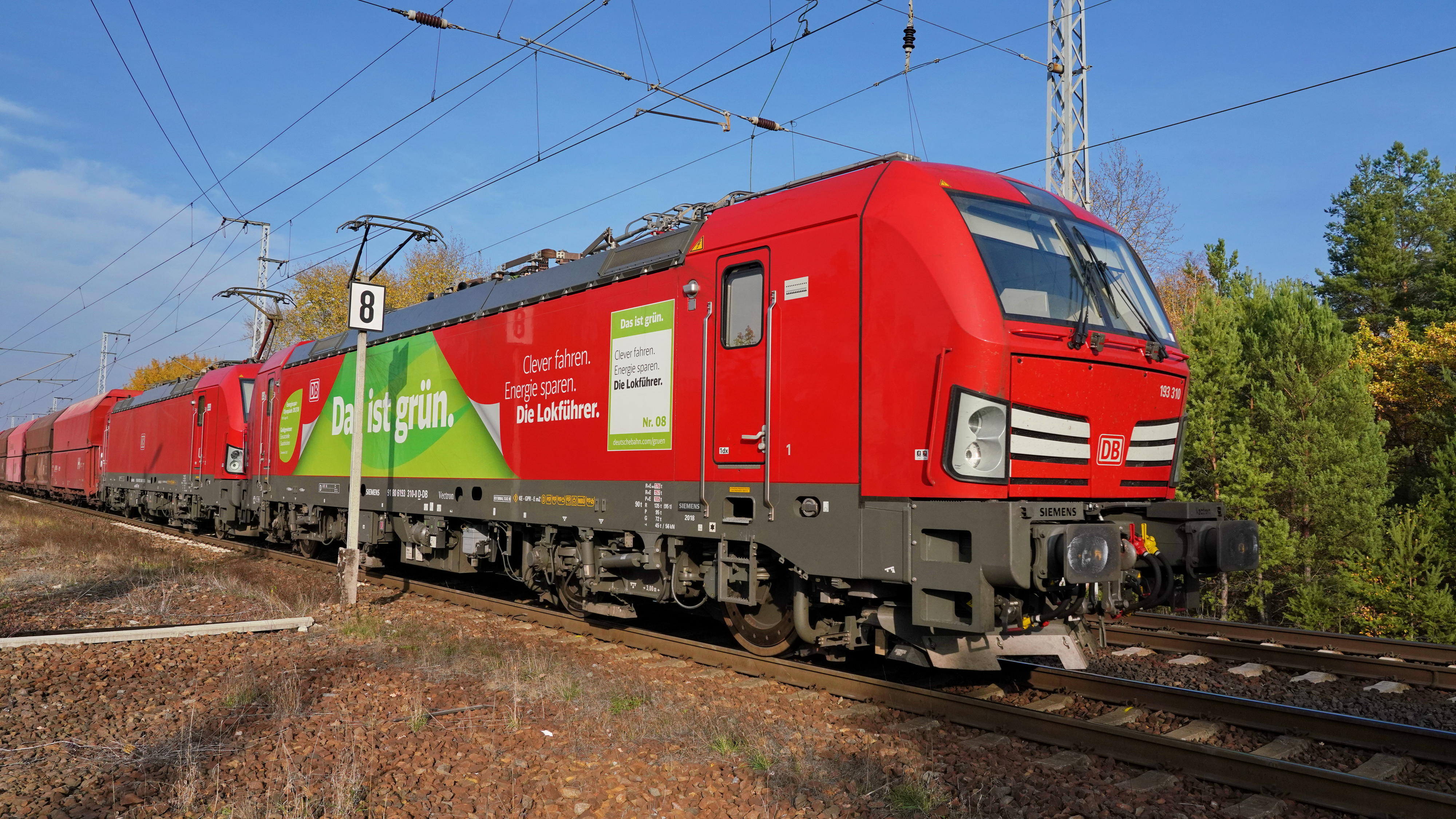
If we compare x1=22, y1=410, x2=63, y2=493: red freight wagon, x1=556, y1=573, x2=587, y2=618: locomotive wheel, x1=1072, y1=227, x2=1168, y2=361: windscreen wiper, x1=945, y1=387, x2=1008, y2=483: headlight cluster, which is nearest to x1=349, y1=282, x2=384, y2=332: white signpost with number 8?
x1=556, y1=573, x2=587, y2=618: locomotive wheel

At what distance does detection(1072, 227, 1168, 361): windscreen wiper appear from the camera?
22.0 ft

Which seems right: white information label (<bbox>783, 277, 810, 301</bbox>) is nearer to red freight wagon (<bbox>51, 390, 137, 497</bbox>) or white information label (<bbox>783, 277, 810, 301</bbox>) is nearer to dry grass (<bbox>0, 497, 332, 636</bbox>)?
dry grass (<bbox>0, 497, 332, 636</bbox>)

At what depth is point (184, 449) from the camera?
21406mm

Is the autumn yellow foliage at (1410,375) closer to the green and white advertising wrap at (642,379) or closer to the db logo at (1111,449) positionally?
the db logo at (1111,449)

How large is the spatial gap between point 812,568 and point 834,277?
2085mm

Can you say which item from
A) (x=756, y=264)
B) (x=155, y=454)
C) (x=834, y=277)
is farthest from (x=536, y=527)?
(x=155, y=454)

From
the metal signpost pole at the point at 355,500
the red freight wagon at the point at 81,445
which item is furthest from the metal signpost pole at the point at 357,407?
the red freight wagon at the point at 81,445

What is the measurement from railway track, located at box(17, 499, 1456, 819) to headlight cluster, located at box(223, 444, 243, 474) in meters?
13.3

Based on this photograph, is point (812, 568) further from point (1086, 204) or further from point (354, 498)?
point (1086, 204)

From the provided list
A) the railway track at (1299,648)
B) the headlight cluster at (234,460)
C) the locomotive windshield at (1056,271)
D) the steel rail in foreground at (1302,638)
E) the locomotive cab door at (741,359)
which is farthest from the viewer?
the headlight cluster at (234,460)

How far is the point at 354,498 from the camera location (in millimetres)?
11539

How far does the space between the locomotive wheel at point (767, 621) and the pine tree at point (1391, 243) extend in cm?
3379

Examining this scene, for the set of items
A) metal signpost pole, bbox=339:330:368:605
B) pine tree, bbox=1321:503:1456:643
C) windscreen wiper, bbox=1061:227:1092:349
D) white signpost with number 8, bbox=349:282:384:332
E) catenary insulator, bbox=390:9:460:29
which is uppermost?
catenary insulator, bbox=390:9:460:29

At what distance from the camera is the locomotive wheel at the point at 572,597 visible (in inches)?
393
